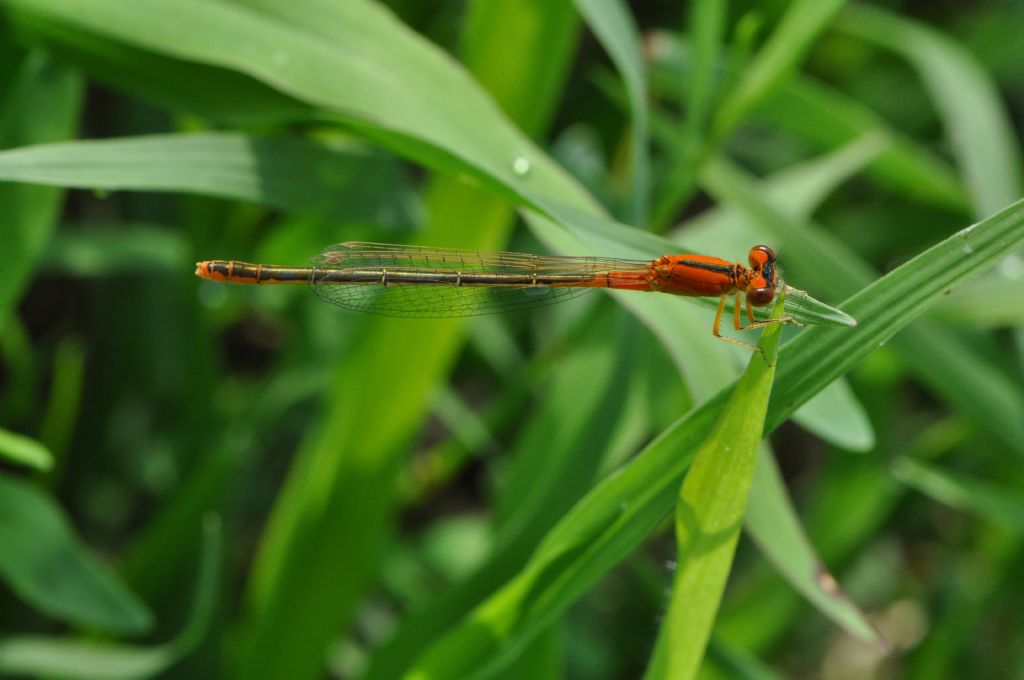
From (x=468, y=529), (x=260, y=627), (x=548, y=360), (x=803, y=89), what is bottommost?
(x=260, y=627)

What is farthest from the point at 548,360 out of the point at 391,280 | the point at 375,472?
the point at 391,280

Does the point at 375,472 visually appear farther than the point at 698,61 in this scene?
Yes

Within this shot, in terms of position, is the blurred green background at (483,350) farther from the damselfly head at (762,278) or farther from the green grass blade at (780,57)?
the damselfly head at (762,278)

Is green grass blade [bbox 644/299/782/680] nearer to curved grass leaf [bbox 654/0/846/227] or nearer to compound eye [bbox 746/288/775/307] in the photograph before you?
compound eye [bbox 746/288/775/307]

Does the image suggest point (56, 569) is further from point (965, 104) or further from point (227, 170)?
point (965, 104)

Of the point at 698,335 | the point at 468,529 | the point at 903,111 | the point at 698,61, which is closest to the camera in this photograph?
the point at 698,335

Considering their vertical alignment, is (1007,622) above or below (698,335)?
above

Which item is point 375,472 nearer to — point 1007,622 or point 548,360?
point 548,360

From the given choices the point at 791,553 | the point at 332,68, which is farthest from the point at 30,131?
the point at 791,553
